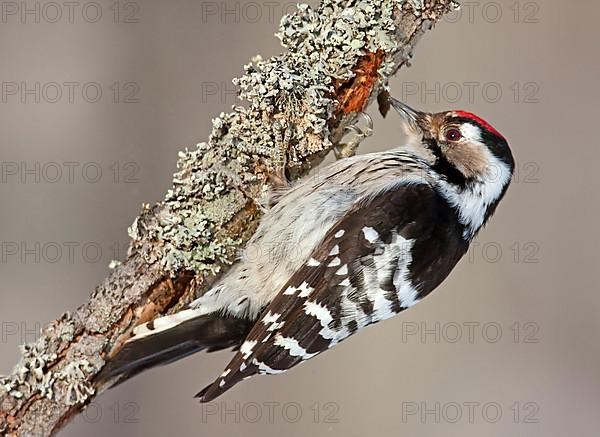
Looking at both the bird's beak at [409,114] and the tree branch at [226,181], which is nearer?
the tree branch at [226,181]

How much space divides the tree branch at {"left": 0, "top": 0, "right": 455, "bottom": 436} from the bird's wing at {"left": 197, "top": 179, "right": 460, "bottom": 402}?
6.8 inches

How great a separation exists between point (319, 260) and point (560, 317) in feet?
4.16

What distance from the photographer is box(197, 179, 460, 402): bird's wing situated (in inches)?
70.4

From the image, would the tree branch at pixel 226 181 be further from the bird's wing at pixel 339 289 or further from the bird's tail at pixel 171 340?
the bird's wing at pixel 339 289

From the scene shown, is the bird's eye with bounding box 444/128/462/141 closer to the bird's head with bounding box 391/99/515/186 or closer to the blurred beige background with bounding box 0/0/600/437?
the bird's head with bounding box 391/99/515/186

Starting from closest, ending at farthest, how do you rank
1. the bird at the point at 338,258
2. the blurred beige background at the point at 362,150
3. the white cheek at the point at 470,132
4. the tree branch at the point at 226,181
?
the tree branch at the point at 226,181 < the bird at the point at 338,258 < the white cheek at the point at 470,132 < the blurred beige background at the point at 362,150

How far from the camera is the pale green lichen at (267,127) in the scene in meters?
1.68

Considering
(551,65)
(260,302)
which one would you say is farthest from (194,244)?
(551,65)

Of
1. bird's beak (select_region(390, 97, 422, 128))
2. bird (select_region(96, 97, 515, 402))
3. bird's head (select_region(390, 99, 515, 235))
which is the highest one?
bird's beak (select_region(390, 97, 422, 128))

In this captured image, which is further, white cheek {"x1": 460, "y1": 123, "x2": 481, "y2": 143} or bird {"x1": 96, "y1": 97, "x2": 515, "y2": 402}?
white cheek {"x1": 460, "y1": 123, "x2": 481, "y2": 143}

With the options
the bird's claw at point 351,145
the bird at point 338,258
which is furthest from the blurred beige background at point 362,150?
the bird at point 338,258

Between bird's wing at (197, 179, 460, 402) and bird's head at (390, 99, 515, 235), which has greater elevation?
bird's head at (390, 99, 515, 235)

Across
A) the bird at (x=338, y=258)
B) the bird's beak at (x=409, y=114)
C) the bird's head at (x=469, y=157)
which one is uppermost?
the bird's beak at (x=409, y=114)

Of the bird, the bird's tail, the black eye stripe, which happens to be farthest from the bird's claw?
the bird's tail
